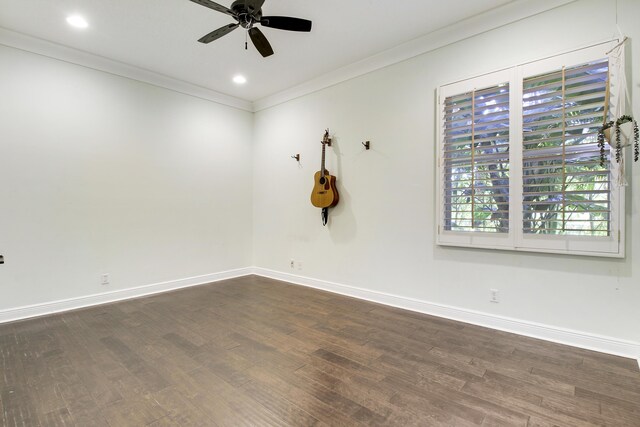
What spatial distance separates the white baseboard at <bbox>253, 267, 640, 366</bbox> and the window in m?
0.67

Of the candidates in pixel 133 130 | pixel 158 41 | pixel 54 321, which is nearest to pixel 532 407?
pixel 54 321

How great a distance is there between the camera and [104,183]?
375 centimetres

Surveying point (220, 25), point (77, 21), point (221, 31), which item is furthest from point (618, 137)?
point (77, 21)

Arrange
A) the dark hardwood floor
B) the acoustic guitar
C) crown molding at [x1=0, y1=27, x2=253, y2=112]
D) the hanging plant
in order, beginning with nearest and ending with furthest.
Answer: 1. the dark hardwood floor
2. the hanging plant
3. crown molding at [x1=0, y1=27, x2=253, y2=112]
4. the acoustic guitar

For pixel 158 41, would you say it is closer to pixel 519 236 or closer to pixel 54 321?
pixel 54 321

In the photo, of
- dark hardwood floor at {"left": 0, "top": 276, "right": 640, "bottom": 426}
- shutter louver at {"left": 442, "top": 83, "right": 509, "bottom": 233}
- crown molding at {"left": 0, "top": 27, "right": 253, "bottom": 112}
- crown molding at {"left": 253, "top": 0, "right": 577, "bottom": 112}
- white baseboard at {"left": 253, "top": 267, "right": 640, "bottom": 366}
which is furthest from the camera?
crown molding at {"left": 0, "top": 27, "right": 253, "bottom": 112}

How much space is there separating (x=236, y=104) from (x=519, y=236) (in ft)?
14.4

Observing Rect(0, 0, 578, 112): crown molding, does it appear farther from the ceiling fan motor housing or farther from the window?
the ceiling fan motor housing

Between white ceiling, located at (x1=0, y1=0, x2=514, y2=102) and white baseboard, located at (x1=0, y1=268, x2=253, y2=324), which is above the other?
white ceiling, located at (x1=0, y1=0, x2=514, y2=102)

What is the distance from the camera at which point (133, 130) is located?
3.98 meters

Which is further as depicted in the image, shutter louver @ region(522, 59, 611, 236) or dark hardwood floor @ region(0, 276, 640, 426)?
shutter louver @ region(522, 59, 611, 236)

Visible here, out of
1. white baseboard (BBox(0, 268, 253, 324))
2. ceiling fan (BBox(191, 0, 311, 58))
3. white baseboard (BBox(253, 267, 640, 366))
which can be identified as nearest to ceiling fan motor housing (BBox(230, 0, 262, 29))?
ceiling fan (BBox(191, 0, 311, 58))

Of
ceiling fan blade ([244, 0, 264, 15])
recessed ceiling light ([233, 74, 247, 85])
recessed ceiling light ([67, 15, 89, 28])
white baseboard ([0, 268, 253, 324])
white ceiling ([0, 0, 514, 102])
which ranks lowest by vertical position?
white baseboard ([0, 268, 253, 324])

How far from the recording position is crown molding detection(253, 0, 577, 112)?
2.68 m
